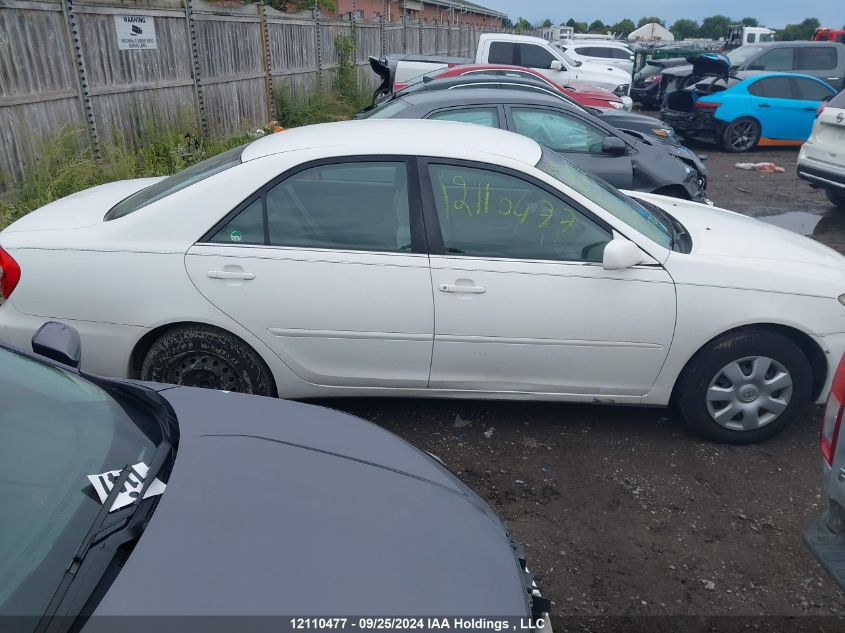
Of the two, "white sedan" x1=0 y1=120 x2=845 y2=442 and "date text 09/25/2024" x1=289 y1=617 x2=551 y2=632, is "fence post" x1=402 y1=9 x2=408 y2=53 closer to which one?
"white sedan" x1=0 y1=120 x2=845 y2=442

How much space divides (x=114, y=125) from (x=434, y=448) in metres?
7.14

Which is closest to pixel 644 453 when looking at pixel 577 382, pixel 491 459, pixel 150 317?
pixel 577 382

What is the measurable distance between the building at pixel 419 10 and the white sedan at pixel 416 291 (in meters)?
19.2

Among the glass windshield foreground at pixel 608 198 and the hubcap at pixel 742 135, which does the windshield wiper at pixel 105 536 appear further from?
the hubcap at pixel 742 135

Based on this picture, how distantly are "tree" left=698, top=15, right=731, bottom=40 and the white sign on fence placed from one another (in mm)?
84290

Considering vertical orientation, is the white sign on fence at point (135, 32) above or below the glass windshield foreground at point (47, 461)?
above

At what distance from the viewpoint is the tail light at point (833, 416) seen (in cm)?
256

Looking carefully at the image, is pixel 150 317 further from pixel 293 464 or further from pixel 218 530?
pixel 218 530

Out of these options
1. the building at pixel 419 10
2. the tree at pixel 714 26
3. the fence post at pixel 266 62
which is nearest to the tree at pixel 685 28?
the tree at pixel 714 26

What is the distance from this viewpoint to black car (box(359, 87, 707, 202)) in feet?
23.0

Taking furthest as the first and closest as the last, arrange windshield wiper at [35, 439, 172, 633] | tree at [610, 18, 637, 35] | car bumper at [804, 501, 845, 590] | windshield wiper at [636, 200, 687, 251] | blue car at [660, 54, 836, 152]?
tree at [610, 18, 637, 35], blue car at [660, 54, 836, 152], windshield wiper at [636, 200, 687, 251], car bumper at [804, 501, 845, 590], windshield wiper at [35, 439, 172, 633]

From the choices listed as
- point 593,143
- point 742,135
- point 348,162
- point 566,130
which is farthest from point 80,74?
point 742,135

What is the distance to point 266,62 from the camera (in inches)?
535

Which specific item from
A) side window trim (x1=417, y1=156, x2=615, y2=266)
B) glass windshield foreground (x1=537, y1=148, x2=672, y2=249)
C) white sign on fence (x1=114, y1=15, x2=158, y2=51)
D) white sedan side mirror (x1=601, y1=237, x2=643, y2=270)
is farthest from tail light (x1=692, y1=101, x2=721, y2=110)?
white sedan side mirror (x1=601, y1=237, x2=643, y2=270)
